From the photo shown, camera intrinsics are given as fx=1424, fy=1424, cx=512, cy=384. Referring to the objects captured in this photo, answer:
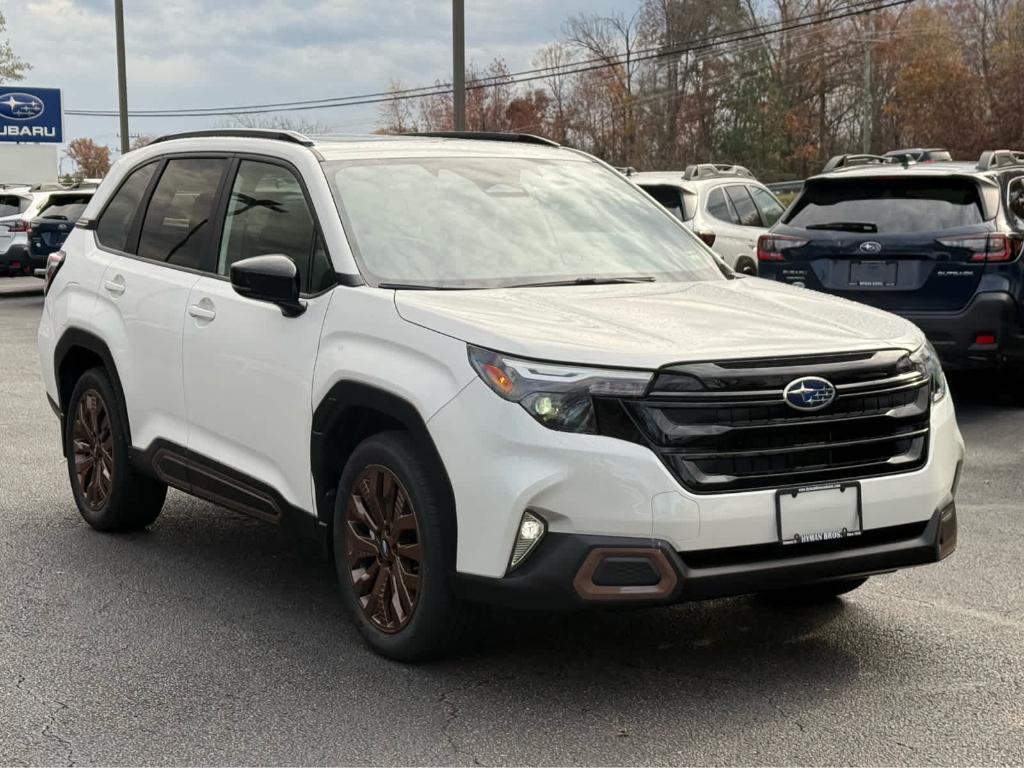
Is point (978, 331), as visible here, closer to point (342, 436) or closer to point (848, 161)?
point (848, 161)

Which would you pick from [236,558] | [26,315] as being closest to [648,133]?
[26,315]

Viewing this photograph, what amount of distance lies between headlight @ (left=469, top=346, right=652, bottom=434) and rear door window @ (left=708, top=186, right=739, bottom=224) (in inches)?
465

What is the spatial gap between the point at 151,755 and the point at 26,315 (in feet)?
58.7

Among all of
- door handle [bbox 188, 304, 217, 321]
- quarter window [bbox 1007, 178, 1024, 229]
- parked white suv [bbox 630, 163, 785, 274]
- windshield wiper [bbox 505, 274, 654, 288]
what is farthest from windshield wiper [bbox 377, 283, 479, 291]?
parked white suv [bbox 630, 163, 785, 274]

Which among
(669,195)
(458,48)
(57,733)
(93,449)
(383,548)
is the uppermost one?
(458,48)

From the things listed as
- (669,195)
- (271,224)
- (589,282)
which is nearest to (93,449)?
(271,224)

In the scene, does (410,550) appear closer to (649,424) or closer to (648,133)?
(649,424)

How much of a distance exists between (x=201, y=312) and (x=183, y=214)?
2.29 feet

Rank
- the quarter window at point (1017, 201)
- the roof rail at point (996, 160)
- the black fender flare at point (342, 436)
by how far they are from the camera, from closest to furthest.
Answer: the black fender flare at point (342, 436) → the quarter window at point (1017, 201) → the roof rail at point (996, 160)

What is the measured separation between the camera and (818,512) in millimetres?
4211

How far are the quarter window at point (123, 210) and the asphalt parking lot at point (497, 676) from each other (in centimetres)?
145

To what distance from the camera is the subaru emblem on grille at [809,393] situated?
418 centimetres

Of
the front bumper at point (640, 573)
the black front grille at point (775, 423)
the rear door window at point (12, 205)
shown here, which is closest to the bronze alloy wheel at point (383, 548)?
the front bumper at point (640, 573)

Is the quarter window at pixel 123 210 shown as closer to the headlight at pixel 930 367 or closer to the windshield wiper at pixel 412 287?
the windshield wiper at pixel 412 287
